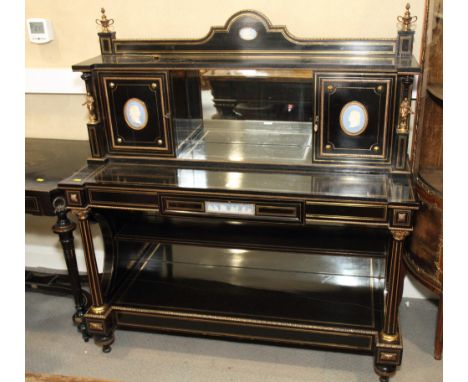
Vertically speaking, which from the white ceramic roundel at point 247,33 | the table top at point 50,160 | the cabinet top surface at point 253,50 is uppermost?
the white ceramic roundel at point 247,33

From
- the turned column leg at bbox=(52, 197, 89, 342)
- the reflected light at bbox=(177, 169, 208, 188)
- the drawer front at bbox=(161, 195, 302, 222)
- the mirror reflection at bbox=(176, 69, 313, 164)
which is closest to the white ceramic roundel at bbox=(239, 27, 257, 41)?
the mirror reflection at bbox=(176, 69, 313, 164)

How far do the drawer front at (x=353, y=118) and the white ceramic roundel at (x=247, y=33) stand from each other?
371 millimetres

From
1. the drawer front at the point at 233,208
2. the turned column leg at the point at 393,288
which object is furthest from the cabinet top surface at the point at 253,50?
the turned column leg at the point at 393,288

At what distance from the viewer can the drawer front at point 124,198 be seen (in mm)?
2332

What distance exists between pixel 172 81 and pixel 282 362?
56.9 inches

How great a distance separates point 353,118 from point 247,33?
599mm

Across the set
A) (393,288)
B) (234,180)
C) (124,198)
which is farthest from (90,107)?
(393,288)

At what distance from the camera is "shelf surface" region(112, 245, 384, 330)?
262cm

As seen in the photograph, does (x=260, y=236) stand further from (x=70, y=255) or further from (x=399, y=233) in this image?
(x=70, y=255)

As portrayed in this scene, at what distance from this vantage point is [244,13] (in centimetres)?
234

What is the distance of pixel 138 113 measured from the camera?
2449 millimetres

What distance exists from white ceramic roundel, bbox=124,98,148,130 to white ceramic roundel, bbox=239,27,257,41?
0.53m

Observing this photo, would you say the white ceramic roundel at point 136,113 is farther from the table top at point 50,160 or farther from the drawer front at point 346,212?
the drawer front at point 346,212

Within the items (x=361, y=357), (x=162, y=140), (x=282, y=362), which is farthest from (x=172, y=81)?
(x=361, y=357)
